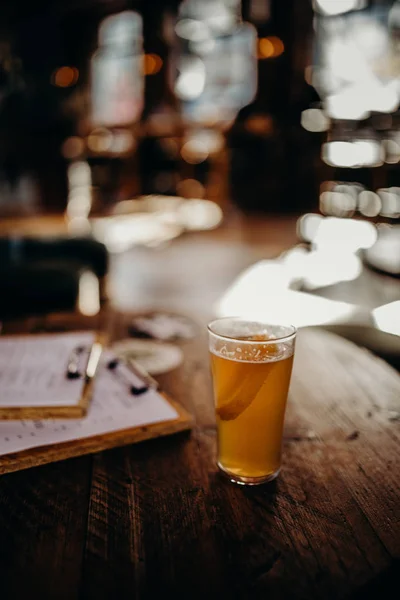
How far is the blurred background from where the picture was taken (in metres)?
5.70

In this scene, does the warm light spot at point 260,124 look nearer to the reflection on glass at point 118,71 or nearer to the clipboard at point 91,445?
the reflection on glass at point 118,71

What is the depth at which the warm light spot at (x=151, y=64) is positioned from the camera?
8.96 metres

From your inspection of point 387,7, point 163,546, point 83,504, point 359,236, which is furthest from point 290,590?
point 387,7

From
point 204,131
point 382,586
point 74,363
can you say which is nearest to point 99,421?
point 74,363

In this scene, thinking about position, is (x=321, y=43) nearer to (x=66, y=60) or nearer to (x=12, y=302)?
(x=66, y=60)

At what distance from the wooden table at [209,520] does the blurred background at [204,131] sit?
134 inches

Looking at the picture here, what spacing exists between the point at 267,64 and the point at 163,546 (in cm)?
798

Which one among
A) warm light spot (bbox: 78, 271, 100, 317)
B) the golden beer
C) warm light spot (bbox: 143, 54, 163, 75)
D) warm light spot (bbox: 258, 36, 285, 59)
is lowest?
warm light spot (bbox: 78, 271, 100, 317)

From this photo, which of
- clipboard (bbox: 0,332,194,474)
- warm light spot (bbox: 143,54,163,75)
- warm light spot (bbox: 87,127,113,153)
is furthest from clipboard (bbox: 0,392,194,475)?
warm light spot (bbox: 143,54,163,75)

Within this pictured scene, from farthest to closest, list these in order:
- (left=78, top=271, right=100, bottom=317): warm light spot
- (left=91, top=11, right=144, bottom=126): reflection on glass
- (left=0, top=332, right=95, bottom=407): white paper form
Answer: (left=91, top=11, right=144, bottom=126): reflection on glass < (left=78, top=271, right=100, bottom=317): warm light spot < (left=0, top=332, right=95, bottom=407): white paper form

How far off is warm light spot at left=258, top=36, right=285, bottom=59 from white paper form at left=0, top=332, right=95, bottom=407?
7480 mm

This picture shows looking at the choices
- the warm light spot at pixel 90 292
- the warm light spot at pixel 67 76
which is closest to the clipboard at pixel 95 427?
the warm light spot at pixel 90 292

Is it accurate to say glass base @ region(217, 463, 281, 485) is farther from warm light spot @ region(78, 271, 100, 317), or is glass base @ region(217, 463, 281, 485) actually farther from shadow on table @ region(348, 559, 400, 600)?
warm light spot @ region(78, 271, 100, 317)

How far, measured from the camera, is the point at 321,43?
7543 millimetres
